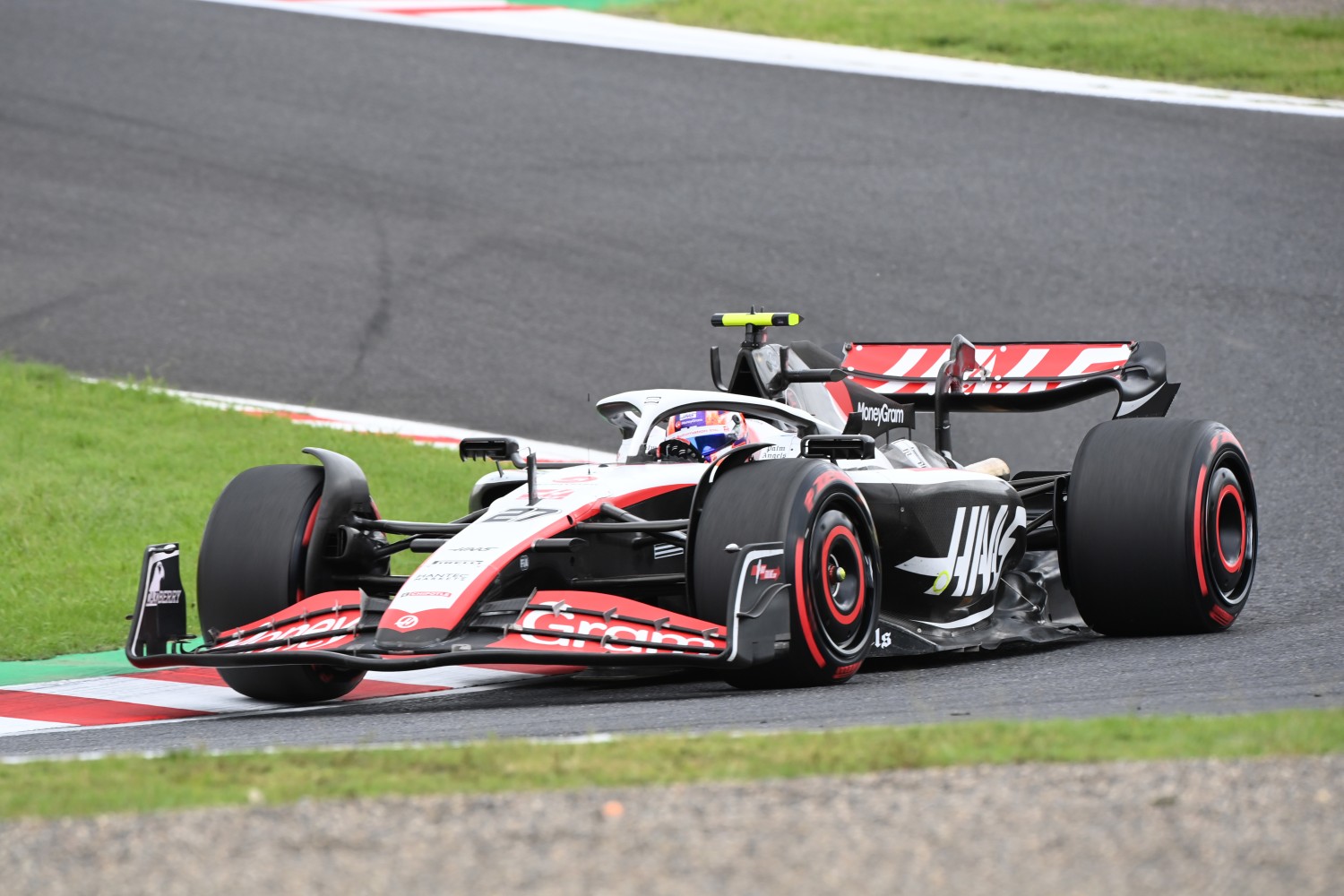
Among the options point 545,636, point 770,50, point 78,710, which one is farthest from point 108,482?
point 770,50

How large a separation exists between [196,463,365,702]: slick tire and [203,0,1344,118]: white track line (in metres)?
12.6

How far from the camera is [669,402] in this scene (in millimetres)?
6953

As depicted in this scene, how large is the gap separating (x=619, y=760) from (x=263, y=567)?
8.93 ft

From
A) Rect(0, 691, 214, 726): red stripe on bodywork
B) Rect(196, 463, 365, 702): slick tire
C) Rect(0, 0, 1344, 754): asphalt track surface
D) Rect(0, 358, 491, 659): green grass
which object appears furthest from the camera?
Rect(0, 0, 1344, 754): asphalt track surface

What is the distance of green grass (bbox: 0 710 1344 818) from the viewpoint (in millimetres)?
3947

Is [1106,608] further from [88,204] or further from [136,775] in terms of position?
[88,204]

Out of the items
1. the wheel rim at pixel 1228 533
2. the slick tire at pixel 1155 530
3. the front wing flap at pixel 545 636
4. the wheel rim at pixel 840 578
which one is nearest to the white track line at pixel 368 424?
the slick tire at pixel 1155 530

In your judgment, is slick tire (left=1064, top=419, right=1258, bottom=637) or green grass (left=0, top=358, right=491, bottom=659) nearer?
slick tire (left=1064, top=419, right=1258, bottom=637)

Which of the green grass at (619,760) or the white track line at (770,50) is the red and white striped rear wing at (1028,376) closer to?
the green grass at (619,760)

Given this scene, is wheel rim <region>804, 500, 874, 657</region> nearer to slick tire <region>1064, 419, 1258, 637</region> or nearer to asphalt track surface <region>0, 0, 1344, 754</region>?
slick tire <region>1064, 419, 1258, 637</region>

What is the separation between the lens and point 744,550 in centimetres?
577

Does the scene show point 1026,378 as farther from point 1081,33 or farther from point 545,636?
point 1081,33

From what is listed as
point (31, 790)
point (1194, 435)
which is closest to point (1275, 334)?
point (1194, 435)

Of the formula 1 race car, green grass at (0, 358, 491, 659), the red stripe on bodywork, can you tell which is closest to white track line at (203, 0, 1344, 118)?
green grass at (0, 358, 491, 659)
